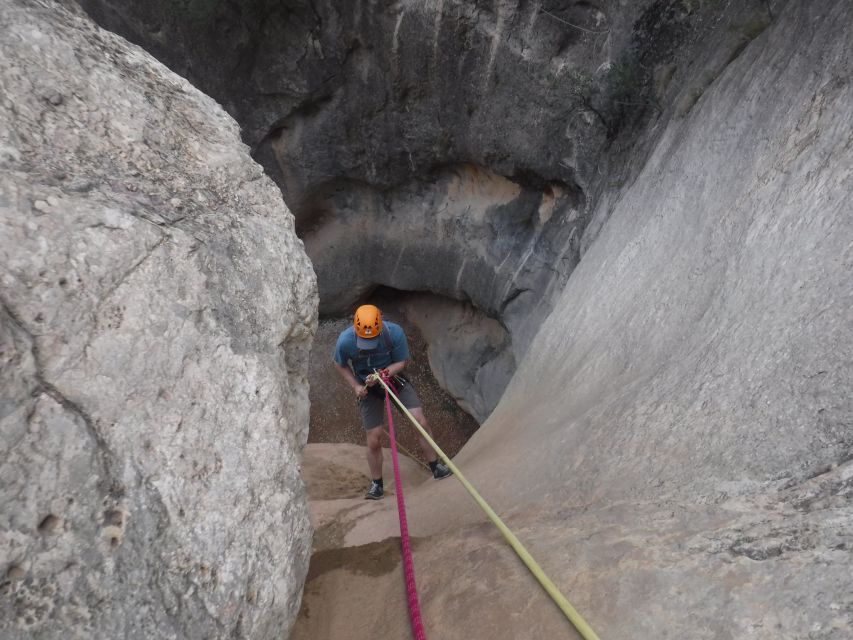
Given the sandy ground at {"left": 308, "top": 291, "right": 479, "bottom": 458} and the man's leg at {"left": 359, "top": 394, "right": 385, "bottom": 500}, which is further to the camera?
the sandy ground at {"left": 308, "top": 291, "right": 479, "bottom": 458}

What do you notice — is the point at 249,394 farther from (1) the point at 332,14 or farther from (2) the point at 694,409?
(1) the point at 332,14

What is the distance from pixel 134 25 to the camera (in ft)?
23.7

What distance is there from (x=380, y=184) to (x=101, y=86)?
23.7ft

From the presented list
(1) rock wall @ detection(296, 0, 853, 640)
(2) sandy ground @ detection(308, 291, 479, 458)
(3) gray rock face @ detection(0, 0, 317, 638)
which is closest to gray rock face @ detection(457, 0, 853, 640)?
(1) rock wall @ detection(296, 0, 853, 640)

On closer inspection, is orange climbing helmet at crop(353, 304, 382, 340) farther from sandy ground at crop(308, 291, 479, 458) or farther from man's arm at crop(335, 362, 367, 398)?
sandy ground at crop(308, 291, 479, 458)

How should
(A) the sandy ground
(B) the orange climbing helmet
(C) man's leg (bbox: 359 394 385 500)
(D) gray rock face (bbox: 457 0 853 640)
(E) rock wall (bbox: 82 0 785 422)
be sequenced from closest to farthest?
(D) gray rock face (bbox: 457 0 853 640), (B) the orange climbing helmet, (C) man's leg (bbox: 359 394 385 500), (E) rock wall (bbox: 82 0 785 422), (A) the sandy ground

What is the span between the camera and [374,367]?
4070 millimetres

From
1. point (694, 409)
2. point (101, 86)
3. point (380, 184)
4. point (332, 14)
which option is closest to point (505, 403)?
point (694, 409)

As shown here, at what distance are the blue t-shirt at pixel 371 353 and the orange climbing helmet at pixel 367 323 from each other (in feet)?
0.39

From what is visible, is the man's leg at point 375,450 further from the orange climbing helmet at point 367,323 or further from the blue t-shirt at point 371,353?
the orange climbing helmet at point 367,323

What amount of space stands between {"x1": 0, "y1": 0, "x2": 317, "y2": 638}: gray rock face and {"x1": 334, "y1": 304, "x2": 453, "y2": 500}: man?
185cm

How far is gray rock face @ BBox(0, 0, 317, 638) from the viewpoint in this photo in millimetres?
1223

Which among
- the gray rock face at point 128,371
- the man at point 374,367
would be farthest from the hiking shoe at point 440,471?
the gray rock face at point 128,371

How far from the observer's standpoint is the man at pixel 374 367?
385cm
